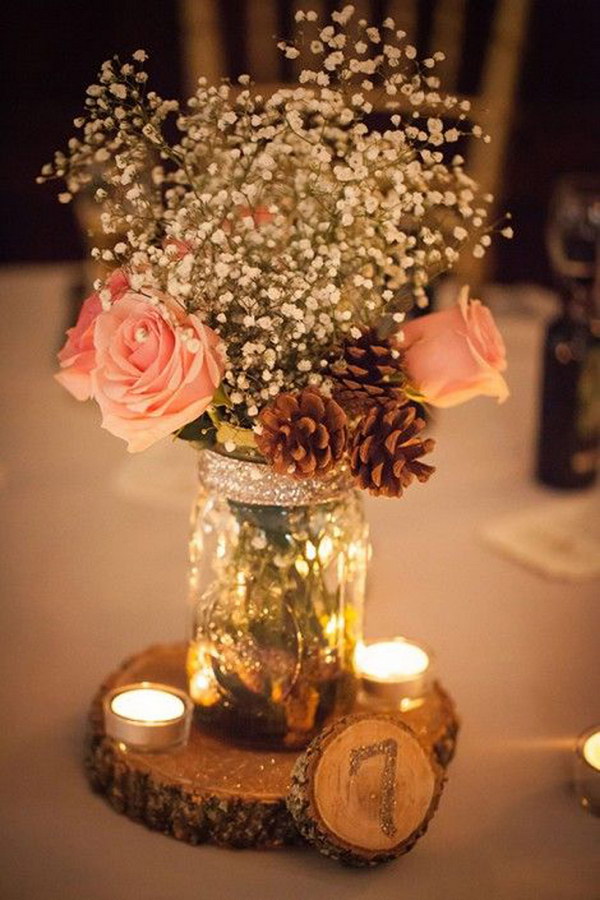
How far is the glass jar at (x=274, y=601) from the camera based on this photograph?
1.04 m

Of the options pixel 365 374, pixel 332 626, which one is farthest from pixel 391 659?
pixel 365 374

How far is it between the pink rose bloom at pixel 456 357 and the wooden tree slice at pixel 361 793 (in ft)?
0.94

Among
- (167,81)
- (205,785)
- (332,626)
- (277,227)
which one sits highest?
(167,81)

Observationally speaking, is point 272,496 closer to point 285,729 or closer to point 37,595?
point 285,729

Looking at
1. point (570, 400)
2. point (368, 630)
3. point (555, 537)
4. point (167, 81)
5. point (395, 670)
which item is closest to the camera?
point (395, 670)

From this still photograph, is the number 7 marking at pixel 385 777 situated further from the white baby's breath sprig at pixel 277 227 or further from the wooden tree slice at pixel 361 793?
the white baby's breath sprig at pixel 277 227

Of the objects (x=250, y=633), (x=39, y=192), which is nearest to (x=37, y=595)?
(x=250, y=633)

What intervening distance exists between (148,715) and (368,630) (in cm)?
38

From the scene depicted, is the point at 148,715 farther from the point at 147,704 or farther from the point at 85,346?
the point at 85,346

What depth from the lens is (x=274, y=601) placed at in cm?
105

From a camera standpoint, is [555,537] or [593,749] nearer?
[593,749]

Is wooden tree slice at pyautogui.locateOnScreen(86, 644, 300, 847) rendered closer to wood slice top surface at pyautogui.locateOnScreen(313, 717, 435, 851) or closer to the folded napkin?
wood slice top surface at pyautogui.locateOnScreen(313, 717, 435, 851)

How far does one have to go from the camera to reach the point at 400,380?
40.1 inches

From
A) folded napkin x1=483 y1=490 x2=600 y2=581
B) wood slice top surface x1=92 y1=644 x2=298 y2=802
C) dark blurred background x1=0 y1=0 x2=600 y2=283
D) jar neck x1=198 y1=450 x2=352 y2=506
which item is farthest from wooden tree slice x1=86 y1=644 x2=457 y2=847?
dark blurred background x1=0 y1=0 x2=600 y2=283
